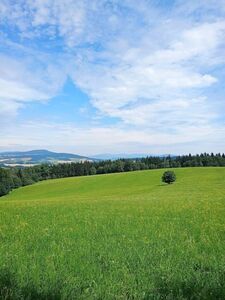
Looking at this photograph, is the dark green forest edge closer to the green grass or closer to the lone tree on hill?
the lone tree on hill

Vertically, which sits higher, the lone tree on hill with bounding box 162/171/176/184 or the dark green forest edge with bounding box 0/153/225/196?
the dark green forest edge with bounding box 0/153/225/196

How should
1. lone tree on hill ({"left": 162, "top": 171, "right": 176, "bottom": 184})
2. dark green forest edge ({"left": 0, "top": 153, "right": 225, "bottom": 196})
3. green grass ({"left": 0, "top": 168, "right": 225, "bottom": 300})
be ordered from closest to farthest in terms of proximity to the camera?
green grass ({"left": 0, "top": 168, "right": 225, "bottom": 300})
lone tree on hill ({"left": 162, "top": 171, "right": 176, "bottom": 184})
dark green forest edge ({"left": 0, "top": 153, "right": 225, "bottom": 196})

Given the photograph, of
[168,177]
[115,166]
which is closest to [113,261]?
[168,177]

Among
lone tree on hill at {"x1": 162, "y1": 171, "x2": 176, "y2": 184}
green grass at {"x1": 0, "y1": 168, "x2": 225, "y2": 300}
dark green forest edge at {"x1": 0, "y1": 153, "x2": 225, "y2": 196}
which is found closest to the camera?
green grass at {"x1": 0, "y1": 168, "x2": 225, "y2": 300}

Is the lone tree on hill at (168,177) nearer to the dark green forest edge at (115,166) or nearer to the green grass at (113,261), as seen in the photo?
the green grass at (113,261)

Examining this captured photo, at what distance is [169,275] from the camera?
272 inches

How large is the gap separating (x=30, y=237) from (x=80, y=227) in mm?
2343

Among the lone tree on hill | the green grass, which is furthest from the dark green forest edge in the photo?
the green grass

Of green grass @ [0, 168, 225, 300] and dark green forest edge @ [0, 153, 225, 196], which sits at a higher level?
dark green forest edge @ [0, 153, 225, 196]

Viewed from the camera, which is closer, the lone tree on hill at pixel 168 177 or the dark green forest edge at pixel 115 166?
the lone tree on hill at pixel 168 177

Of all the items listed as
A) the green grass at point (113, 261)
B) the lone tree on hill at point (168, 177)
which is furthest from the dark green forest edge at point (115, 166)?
the green grass at point (113, 261)

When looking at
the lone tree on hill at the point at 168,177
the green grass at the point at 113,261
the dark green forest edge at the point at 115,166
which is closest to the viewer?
the green grass at the point at 113,261

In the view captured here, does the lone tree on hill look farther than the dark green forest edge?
No

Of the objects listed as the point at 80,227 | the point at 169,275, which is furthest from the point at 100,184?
the point at 169,275
